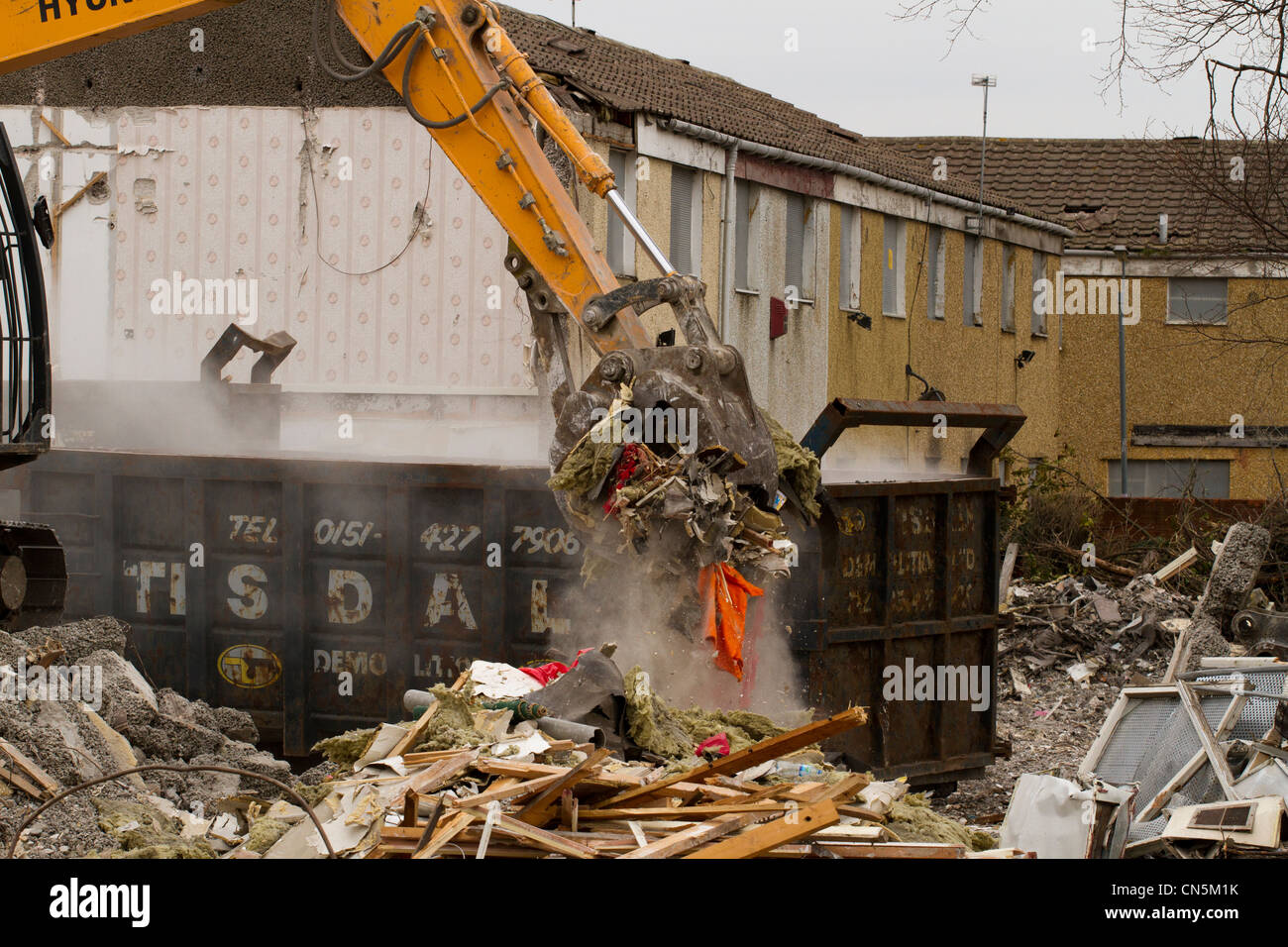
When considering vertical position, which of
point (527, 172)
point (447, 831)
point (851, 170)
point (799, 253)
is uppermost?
point (851, 170)

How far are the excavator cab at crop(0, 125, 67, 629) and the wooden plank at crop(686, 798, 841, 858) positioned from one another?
4.37 m

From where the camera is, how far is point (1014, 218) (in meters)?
24.9

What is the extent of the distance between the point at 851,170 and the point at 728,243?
142 inches

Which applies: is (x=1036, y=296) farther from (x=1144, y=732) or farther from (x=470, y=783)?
(x=470, y=783)

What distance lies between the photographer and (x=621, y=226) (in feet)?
48.5

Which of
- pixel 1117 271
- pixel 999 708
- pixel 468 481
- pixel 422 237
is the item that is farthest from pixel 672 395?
pixel 1117 271

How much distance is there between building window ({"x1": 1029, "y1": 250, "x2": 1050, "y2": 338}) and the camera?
26422 millimetres

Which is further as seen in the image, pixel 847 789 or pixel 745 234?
pixel 745 234

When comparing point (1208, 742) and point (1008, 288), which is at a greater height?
point (1008, 288)

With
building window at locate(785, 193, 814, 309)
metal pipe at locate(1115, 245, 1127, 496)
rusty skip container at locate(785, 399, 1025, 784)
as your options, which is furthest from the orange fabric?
metal pipe at locate(1115, 245, 1127, 496)

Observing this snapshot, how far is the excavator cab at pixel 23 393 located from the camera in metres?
7.35

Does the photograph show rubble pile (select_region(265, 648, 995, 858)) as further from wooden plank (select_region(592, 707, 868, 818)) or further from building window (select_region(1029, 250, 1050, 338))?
building window (select_region(1029, 250, 1050, 338))
